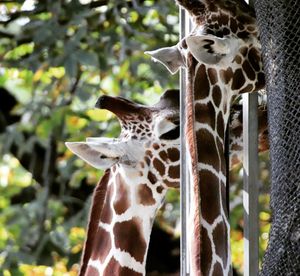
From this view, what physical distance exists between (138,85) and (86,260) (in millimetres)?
1781

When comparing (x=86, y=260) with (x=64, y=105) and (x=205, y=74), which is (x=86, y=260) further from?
(x=64, y=105)

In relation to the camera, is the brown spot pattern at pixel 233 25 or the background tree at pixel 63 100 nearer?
the brown spot pattern at pixel 233 25

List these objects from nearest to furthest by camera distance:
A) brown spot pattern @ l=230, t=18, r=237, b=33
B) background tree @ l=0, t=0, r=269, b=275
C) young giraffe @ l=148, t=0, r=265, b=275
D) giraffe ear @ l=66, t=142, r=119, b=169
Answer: young giraffe @ l=148, t=0, r=265, b=275 < brown spot pattern @ l=230, t=18, r=237, b=33 < giraffe ear @ l=66, t=142, r=119, b=169 < background tree @ l=0, t=0, r=269, b=275

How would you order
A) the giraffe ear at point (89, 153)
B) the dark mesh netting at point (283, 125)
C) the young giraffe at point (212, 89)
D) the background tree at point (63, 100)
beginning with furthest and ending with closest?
the background tree at point (63, 100) < the giraffe ear at point (89, 153) < the young giraffe at point (212, 89) < the dark mesh netting at point (283, 125)

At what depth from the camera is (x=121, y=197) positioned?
215 cm

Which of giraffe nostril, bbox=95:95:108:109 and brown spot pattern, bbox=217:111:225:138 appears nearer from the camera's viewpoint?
brown spot pattern, bbox=217:111:225:138

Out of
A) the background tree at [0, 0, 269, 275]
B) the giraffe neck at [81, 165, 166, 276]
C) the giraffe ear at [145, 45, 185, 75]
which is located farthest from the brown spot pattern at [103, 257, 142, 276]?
the background tree at [0, 0, 269, 275]

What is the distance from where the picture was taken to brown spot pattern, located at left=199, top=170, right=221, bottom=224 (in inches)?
Answer: 72.3

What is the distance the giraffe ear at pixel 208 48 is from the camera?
5.86 ft

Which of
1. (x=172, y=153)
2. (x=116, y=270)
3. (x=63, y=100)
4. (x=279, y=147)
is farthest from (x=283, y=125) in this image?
(x=63, y=100)

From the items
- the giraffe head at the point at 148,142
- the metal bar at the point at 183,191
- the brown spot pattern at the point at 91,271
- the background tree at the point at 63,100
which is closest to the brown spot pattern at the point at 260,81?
the metal bar at the point at 183,191

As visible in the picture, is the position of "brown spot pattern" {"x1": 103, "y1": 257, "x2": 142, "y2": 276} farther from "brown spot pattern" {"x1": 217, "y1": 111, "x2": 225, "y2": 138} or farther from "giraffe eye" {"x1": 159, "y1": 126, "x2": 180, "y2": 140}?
"brown spot pattern" {"x1": 217, "y1": 111, "x2": 225, "y2": 138}

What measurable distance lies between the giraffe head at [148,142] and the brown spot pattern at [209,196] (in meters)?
0.30

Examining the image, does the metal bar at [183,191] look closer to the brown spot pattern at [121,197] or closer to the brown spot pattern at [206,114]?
the brown spot pattern at [206,114]
